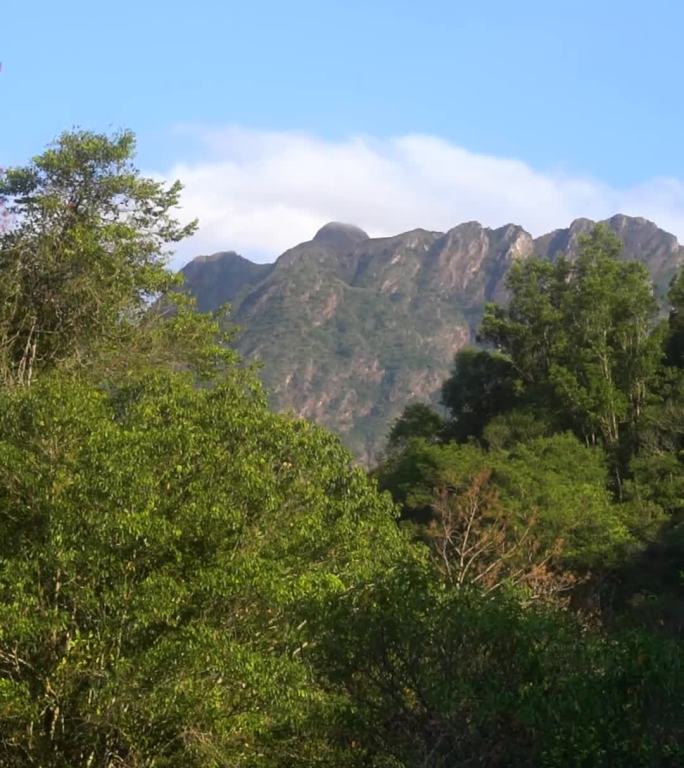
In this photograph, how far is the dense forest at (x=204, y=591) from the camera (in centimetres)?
791

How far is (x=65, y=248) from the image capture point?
60.3 feet

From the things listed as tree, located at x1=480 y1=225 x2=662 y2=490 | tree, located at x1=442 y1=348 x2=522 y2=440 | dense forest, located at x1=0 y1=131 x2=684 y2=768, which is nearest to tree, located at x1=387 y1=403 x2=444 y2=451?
tree, located at x1=442 y1=348 x2=522 y2=440

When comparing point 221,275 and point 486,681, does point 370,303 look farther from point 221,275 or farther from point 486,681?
point 486,681

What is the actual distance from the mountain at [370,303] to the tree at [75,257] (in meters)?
76.7

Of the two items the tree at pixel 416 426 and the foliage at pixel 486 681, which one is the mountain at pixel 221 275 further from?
the foliage at pixel 486 681

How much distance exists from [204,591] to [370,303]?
122 metres

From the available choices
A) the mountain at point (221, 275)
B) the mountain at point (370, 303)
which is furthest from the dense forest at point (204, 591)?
the mountain at point (221, 275)

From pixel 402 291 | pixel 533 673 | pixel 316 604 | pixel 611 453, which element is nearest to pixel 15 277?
pixel 316 604

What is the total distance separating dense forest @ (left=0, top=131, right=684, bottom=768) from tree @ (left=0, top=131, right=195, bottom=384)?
5 centimetres

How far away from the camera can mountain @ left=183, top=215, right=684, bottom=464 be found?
115 meters

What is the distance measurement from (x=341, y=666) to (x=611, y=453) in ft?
83.3

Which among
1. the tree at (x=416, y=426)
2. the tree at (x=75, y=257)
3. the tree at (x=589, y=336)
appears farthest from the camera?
the tree at (x=416, y=426)

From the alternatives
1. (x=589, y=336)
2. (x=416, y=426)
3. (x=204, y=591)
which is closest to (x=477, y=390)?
→ (x=416, y=426)

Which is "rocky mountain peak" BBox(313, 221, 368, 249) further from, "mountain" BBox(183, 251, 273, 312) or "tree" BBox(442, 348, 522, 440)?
"tree" BBox(442, 348, 522, 440)
